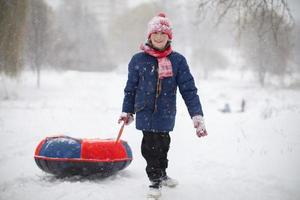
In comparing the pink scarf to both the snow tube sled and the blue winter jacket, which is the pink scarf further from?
the snow tube sled

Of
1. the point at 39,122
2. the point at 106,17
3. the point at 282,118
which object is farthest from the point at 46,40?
the point at 106,17

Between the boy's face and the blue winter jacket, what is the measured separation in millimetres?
147

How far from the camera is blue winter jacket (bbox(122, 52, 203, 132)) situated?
3.97 m

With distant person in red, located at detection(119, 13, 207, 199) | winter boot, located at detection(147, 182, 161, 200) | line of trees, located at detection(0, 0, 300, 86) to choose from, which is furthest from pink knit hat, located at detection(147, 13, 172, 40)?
line of trees, located at detection(0, 0, 300, 86)

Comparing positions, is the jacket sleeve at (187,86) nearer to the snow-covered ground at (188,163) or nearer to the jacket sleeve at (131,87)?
the jacket sleeve at (131,87)

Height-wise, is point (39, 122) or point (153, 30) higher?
point (153, 30)

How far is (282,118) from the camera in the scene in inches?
336

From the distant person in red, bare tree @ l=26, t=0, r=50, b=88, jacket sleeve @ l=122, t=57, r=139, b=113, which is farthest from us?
bare tree @ l=26, t=0, r=50, b=88

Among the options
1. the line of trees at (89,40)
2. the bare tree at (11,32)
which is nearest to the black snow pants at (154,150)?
the line of trees at (89,40)

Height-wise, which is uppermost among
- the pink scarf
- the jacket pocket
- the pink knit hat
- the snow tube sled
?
the pink knit hat

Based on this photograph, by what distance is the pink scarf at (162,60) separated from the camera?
3924 mm

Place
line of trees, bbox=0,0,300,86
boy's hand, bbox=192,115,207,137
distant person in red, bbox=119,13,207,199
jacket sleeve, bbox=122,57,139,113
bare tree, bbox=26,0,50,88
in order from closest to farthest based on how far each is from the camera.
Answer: boy's hand, bbox=192,115,207,137, distant person in red, bbox=119,13,207,199, jacket sleeve, bbox=122,57,139,113, line of trees, bbox=0,0,300,86, bare tree, bbox=26,0,50,88

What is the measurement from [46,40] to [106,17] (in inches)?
1889

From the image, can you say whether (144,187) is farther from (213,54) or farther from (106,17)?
(106,17)
